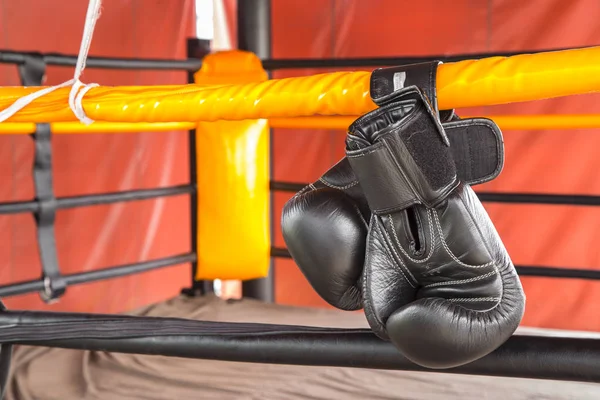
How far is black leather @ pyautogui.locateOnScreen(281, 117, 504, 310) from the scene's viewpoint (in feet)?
2.37

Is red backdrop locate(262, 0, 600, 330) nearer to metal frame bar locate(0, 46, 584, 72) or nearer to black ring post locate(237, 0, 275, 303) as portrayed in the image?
metal frame bar locate(0, 46, 584, 72)

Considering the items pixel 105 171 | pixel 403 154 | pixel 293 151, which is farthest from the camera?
pixel 293 151

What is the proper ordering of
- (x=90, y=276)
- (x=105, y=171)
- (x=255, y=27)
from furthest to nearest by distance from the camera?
(x=105, y=171) < (x=255, y=27) < (x=90, y=276)

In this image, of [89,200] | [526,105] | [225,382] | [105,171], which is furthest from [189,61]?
[526,105]

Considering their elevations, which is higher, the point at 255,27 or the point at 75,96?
the point at 255,27

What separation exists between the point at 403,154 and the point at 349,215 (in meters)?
0.12

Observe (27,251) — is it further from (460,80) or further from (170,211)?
(460,80)

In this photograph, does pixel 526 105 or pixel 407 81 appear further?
pixel 526 105

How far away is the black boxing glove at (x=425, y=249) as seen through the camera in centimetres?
65

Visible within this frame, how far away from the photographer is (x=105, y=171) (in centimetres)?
252

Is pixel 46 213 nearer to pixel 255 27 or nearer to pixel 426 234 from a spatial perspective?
pixel 255 27

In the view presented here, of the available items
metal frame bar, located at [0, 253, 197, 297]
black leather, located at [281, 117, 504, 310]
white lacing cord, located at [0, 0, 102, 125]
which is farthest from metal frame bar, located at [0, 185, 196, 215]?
black leather, located at [281, 117, 504, 310]

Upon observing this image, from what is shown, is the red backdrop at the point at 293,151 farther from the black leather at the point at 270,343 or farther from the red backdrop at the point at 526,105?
the black leather at the point at 270,343

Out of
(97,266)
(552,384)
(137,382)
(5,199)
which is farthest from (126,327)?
(97,266)
